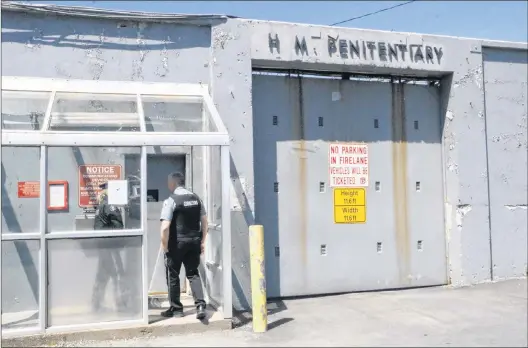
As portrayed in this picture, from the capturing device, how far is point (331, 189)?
9445 millimetres

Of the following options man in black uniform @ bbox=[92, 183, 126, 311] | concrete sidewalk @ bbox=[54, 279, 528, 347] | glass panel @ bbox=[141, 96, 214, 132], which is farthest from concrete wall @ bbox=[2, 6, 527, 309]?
man in black uniform @ bbox=[92, 183, 126, 311]

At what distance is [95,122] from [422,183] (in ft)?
18.9

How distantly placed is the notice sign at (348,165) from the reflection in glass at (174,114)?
259 cm

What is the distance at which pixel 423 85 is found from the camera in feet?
33.5

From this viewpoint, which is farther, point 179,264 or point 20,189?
point 179,264

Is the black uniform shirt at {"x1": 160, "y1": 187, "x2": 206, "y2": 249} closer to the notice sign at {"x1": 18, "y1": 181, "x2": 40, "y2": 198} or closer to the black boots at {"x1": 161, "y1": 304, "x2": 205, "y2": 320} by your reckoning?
the black boots at {"x1": 161, "y1": 304, "x2": 205, "y2": 320}

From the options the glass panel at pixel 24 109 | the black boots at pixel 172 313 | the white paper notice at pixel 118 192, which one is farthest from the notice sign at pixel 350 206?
the glass panel at pixel 24 109

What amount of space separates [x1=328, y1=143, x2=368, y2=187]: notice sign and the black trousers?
10.3 ft

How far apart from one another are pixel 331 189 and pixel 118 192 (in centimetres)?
385

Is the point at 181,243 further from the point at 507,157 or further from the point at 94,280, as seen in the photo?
the point at 507,157

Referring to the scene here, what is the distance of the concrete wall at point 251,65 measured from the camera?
7.90 metres

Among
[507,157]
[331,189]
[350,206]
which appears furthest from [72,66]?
[507,157]

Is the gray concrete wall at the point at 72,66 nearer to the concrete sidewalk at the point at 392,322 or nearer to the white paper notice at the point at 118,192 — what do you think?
the white paper notice at the point at 118,192

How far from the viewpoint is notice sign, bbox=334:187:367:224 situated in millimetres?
9461
